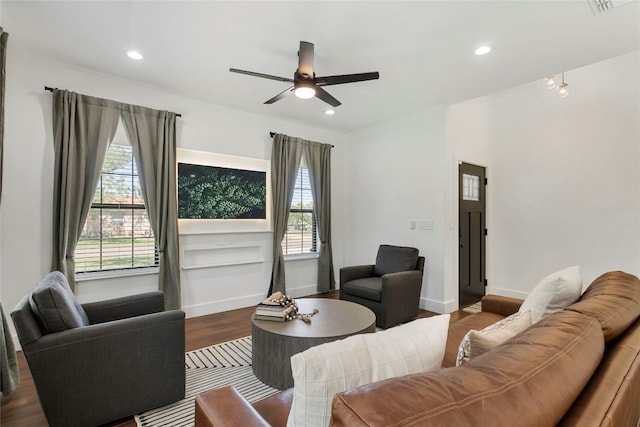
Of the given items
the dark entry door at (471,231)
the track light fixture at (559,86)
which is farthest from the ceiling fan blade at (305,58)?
the track light fixture at (559,86)

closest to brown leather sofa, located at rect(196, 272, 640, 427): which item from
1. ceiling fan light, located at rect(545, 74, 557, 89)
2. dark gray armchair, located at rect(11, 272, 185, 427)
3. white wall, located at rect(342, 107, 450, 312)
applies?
dark gray armchair, located at rect(11, 272, 185, 427)

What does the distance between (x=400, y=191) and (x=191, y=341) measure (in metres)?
3.38

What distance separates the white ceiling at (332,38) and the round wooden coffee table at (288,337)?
7.72 ft

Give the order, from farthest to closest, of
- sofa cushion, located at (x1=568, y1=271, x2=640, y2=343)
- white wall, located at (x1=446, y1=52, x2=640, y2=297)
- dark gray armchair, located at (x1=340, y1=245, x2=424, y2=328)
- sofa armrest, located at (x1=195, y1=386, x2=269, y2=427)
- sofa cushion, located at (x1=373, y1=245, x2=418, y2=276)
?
sofa cushion, located at (x1=373, y1=245, x2=418, y2=276) → white wall, located at (x1=446, y1=52, x2=640, y2=297) → dark gray armchair, located at (x1=340, y1=245, x2=424, y2=328) → sofa cushion, located at (x1=568, y1=271, x2=640, y2=343) → sofa armrest, located at (x1=195, y1=386, x2=269, y2=427)

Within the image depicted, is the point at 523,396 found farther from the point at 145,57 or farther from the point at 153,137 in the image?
the point at 153,137

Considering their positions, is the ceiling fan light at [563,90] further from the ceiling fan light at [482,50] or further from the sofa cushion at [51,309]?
the sofa cushion at [51,309]

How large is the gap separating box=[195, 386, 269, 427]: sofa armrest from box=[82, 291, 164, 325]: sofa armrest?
1.64m

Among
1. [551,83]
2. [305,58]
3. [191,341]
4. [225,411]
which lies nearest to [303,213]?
[191,341]

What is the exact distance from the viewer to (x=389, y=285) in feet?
11.2

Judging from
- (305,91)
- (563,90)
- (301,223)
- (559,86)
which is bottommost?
(301,223)

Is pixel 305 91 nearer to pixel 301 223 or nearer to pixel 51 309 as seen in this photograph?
pixel 51 309

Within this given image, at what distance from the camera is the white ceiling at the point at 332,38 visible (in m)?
2.24

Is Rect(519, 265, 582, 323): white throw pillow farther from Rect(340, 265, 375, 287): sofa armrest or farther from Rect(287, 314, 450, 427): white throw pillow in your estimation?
Rect(340, 265, 375, 287): sofa armrest

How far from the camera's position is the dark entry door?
4422 mm
